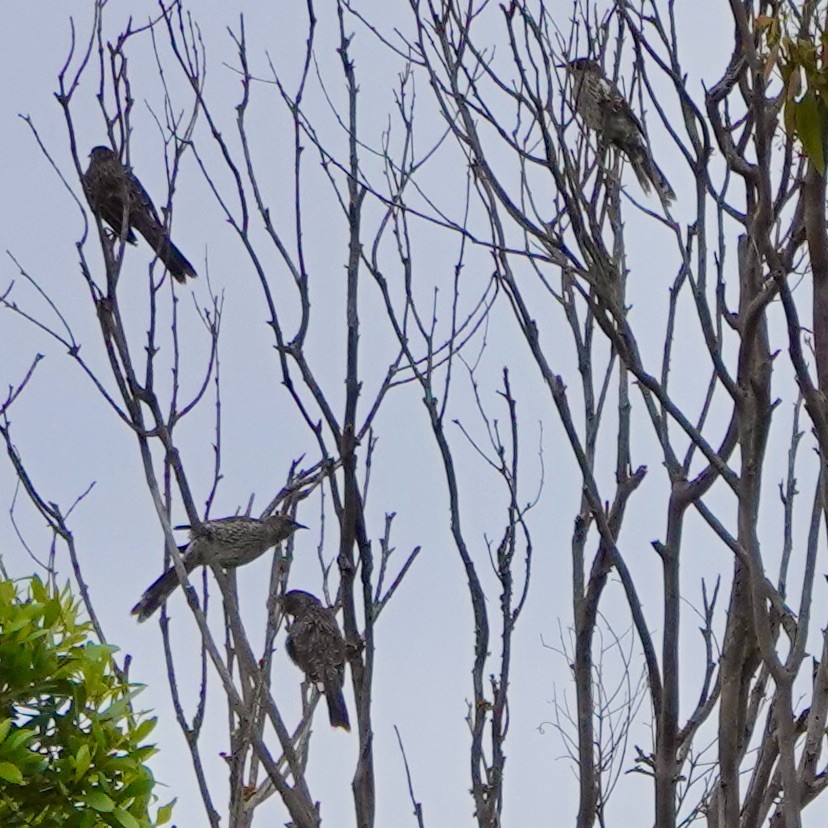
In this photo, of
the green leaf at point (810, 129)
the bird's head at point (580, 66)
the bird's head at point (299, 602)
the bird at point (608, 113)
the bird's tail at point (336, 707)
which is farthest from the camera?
the bird's head at point (299, 602)

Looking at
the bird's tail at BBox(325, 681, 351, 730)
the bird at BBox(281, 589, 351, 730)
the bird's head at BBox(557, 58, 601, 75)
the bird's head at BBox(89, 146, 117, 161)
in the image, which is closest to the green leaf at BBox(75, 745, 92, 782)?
the bird's head at BBox(557, 58, 601, 75)

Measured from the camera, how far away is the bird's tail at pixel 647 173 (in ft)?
12.0

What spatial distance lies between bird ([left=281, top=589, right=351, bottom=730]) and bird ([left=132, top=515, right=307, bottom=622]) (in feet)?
1.00

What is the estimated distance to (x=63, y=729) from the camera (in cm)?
270

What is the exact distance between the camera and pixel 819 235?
2.39 m

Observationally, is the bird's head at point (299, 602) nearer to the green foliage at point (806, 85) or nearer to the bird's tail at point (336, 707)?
the bird's tail at point (336, 707)

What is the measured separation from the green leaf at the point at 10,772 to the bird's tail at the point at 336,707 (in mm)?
3047

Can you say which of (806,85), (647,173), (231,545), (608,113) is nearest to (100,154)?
(231,545)

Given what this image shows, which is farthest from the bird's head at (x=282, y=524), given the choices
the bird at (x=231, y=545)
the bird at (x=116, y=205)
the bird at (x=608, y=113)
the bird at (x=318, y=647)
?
the bird at (x=608, y=113)

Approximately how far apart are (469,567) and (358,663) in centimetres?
36

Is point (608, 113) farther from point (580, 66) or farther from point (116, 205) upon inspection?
point (116, 205)

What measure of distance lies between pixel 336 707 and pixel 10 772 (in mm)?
3431

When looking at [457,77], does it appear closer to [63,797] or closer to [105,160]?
[63,797]

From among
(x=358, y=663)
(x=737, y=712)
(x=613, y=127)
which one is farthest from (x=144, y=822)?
(x=613, y=127)
